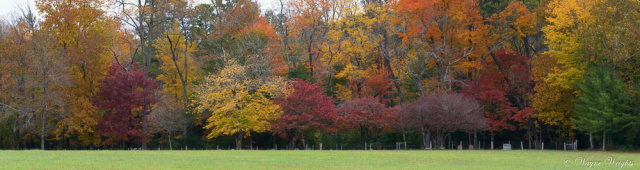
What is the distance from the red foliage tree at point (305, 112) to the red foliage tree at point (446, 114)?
609cm

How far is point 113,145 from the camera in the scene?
140ft

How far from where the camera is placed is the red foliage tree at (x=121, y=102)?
3828cm

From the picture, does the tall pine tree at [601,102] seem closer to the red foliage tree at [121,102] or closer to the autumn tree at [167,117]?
the autumn tree at [167,117]

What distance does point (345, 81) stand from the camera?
4822 cm

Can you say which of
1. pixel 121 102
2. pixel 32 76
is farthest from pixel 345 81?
pixel 32 76

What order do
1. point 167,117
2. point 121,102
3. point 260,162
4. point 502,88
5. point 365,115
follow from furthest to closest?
point 502,88, point 167,117, point 121,102, point 365,115, point 260,162

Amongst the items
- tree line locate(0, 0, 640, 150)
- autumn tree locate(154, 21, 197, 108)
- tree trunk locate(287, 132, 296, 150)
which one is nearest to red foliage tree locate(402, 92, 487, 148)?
tree line locate(0, 0, 640, 150)

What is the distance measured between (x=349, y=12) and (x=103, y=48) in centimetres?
2128

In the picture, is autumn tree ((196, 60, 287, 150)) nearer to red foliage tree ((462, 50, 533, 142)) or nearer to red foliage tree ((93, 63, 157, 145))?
red foliage tree ((93, 63, 157, 145))

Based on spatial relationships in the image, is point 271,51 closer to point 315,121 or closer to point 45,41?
point 315,121

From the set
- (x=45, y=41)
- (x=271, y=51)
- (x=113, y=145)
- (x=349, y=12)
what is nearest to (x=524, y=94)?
(x=349, y=12)

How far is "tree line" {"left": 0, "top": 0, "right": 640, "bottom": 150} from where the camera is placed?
1407 inches

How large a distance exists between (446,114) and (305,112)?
1041 cm

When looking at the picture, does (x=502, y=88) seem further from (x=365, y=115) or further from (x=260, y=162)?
(x=260, y=162)
